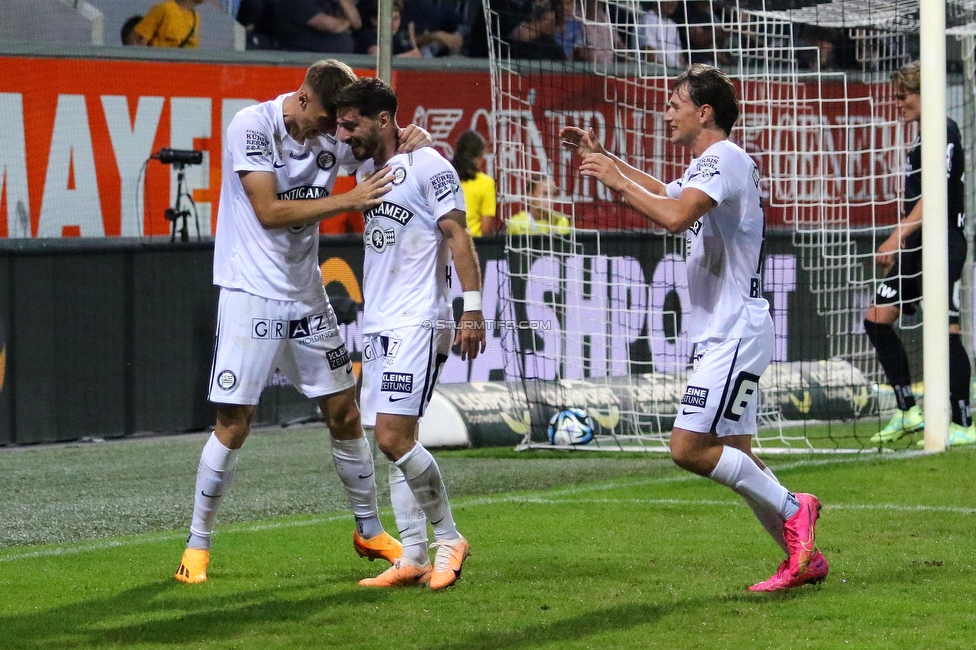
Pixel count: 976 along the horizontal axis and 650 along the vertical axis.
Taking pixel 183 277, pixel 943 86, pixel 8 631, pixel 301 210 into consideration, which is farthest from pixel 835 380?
pixel 8 631

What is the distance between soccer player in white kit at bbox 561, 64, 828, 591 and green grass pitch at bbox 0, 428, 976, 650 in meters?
0.30

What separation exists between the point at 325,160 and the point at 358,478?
1.38m

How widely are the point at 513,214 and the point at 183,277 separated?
12.6 feet

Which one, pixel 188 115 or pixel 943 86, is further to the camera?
pixel 188 115

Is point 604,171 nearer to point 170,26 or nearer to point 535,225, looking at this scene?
point 535,225

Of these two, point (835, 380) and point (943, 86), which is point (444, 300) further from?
point (835, 380)

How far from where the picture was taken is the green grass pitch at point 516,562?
207 inches

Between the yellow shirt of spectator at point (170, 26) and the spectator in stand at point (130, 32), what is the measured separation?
0.04 meters

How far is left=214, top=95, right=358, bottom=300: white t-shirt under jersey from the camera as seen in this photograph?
6277 mm

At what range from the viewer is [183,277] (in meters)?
12.2

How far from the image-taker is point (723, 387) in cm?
572

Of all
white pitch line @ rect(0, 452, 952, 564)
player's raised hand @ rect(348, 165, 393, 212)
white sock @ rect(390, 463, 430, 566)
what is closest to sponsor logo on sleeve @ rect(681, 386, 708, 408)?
white sock @ rect(390, 463, 430, 566)

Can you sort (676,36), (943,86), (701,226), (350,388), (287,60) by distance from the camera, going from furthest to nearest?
(287,60), (676,36), (943,86), (350,388), (701,226)

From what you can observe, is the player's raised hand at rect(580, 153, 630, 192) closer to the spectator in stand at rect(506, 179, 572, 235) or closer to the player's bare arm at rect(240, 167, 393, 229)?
the player's bare arm at rect(240, 167, 393, 229)
